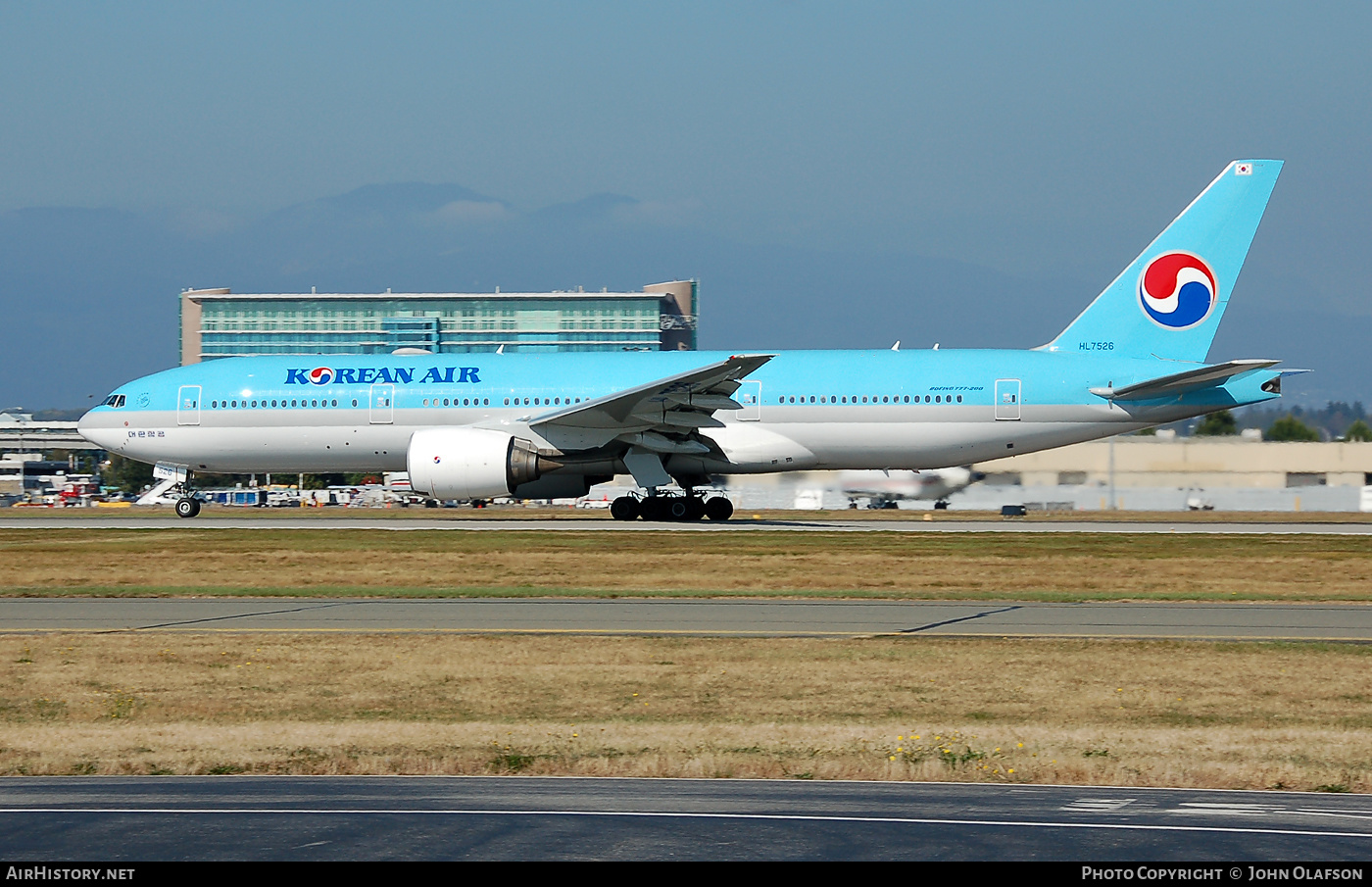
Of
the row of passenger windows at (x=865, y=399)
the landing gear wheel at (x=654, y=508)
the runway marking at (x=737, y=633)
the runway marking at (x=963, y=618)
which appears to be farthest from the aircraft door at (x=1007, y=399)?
the runway marking at (x=737, y=633)

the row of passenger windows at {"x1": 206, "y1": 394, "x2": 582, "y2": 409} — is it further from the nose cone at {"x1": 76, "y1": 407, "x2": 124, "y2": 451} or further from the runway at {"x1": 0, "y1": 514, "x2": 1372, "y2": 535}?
the nose cone at {"x1": 76, "y1": 407, "x2": 124, "y2": 451}

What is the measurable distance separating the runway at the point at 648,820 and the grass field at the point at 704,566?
1094 cm

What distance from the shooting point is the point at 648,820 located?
23.5ft

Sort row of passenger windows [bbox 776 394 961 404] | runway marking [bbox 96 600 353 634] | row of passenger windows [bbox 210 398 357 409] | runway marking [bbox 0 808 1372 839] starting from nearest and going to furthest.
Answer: runway marking [bbox 0 808 1372 839], runway marking [bbox 96 600 353 634], row of passenger windows [bbox 776 394 961 404], row of passenger windows [bbox 210 398 357 409]

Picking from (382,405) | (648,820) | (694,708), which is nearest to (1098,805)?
(648,820)

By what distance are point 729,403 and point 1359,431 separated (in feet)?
160

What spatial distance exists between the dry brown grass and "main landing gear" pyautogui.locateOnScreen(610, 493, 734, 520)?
18300 mm

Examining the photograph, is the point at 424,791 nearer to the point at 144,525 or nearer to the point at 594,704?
the point at 594,704

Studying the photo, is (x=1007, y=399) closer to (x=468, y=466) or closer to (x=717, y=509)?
(x=717, y=509)

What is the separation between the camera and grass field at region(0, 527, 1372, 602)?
19984mm

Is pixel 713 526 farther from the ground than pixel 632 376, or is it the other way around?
pixel 632 376

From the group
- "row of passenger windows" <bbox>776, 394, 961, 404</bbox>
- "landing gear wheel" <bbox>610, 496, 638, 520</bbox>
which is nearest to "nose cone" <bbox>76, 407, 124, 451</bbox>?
"landing gear wheel" <bbox>610, 496, 638, 520</bbox>

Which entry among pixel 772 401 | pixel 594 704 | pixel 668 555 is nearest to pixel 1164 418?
pixel 772 401
